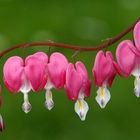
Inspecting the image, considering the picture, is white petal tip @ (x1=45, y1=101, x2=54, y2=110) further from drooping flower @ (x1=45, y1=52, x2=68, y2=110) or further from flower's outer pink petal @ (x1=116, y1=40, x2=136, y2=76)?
flower's outer pink petal @ (x1=116, y1=40, x2=136, y2=76)

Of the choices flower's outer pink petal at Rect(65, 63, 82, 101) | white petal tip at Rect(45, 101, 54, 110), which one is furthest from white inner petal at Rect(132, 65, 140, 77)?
white petal tip at Rect(45, 101, 54, 110)

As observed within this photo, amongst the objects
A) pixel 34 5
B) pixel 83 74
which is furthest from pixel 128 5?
pixel 83 74

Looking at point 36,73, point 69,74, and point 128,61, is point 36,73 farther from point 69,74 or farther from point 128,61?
point 128,61

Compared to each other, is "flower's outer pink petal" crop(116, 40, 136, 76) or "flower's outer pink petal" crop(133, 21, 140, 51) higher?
"flower's outer pink petal" crop(133, 21, 140, 51)

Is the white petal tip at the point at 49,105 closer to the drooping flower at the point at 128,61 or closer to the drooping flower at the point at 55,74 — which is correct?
the drooping flower at the point at 55,74

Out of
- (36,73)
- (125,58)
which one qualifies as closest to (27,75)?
(36,73)

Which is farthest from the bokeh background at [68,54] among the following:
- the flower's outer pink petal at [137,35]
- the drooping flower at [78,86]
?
the flower's outer pink petal at [137,35]

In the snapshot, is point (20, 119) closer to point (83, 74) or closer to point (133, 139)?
point (133, 139)
